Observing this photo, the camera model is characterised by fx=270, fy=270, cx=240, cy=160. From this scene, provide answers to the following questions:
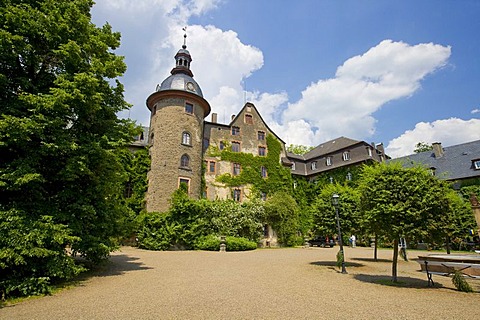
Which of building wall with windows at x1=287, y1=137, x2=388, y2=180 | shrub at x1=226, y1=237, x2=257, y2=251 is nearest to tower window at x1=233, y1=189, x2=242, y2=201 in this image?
shrub at x1=226, y1=237, x2=257, y2=251

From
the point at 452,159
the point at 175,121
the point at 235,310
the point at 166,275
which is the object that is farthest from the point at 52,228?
the point at 452,159

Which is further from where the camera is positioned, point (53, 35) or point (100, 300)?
point (53, 35)

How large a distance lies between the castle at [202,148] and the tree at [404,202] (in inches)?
716

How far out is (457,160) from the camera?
33031 mm

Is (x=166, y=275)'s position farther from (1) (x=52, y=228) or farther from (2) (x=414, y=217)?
(2) (x=414, y=217)

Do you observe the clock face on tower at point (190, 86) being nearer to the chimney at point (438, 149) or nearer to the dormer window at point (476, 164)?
the chimney at point (438, 149)

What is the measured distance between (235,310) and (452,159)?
126 ft

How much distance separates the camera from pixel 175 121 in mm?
25938

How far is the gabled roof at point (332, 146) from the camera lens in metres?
35.9

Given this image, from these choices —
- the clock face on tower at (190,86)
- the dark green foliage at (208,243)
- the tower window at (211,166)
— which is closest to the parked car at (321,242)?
the dark green foliage at (208,243)

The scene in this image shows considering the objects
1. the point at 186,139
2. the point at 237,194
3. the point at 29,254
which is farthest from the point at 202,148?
the point at 29,254

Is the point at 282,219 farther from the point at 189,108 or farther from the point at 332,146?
the point at 332,146

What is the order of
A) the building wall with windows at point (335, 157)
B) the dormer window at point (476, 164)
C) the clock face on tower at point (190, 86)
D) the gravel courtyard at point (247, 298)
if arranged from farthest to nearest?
the building wall with windows at point (335, 157) < the dormer window at point (476, 164) < the clock face on tower at point (190, 86) < the gravel courtyard at point (247, 298)

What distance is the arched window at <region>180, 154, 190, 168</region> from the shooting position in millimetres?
25578
